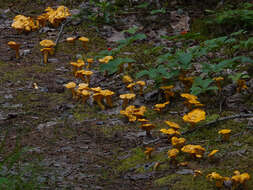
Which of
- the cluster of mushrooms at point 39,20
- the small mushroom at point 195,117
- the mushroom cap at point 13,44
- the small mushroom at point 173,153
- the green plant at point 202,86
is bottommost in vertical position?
the small mushroom at point 173,153

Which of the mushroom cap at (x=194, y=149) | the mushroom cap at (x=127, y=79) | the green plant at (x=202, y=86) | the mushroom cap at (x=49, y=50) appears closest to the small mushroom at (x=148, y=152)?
the mushroom cap at (x=194, y=149)

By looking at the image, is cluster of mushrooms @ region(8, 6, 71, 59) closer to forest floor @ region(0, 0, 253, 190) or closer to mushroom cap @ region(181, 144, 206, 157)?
forest floor @ region(0, 0, 253, 190)

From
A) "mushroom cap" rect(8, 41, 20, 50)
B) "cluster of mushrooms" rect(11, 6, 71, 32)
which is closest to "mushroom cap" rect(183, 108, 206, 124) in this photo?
"mushroom cap" rect(8, 41, 20, 50)

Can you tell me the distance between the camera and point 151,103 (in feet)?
15.9

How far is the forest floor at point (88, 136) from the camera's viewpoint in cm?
295

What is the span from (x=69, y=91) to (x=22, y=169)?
2.38m

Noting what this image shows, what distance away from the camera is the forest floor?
2.95m

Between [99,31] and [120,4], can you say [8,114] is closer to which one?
[99,31]

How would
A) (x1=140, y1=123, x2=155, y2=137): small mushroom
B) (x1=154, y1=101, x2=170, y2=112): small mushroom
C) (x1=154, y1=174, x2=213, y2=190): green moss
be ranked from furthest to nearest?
1. (x1=154, y1=101, x2=170, y2=112): small mushroom
2. (x1=140, y1=123, x2=155, y2=137): small mushroom
3. (x1=154, y1=174, x2=213, y2=190): green moss

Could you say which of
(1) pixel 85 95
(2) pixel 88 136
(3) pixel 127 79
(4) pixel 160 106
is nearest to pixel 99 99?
(1) pixel 85 95

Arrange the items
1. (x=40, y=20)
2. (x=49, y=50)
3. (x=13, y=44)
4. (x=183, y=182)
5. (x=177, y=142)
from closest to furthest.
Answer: (x=183, y=182), (x=177, y=142), (x=13, y=44), (x=49, y=50), (x=40, y=20)

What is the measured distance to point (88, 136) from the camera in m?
3.99

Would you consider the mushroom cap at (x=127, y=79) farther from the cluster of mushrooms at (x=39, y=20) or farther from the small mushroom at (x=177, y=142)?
the cluster of mushrooms at (x=39, y=20)

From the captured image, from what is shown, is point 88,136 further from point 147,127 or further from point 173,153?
point 173,153
